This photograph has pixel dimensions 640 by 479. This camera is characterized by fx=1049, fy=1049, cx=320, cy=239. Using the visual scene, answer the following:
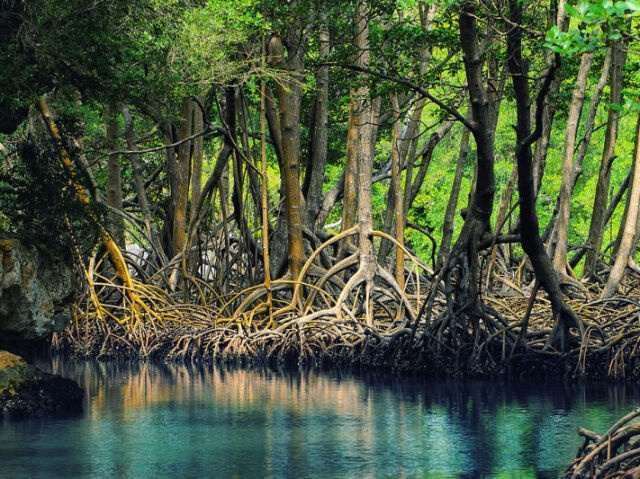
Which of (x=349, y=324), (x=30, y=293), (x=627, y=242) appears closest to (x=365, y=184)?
(x=349, y=324)

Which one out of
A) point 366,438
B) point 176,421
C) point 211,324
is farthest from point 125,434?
point 211,324

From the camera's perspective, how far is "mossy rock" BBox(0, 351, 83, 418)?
11066mm

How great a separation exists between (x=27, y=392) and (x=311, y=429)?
Result: 3.25 meters

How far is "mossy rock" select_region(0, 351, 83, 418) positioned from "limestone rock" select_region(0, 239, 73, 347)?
75cm

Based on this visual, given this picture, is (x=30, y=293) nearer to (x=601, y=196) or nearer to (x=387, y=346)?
(x=387, y=346)

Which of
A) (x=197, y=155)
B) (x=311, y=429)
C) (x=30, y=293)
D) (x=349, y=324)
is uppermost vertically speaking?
(x=197, y=155)

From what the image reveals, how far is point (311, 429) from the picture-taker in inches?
401

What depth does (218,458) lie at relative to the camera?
8695 millimetres

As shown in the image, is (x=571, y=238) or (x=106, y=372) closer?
(x=106, y=372)

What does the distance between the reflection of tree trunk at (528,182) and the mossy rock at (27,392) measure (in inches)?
233

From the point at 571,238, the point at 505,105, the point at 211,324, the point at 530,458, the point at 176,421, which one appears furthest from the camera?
the point at 571,238

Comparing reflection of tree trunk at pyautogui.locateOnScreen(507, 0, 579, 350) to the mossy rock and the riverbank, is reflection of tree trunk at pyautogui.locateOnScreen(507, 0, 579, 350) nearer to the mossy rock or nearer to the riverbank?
the riverbank

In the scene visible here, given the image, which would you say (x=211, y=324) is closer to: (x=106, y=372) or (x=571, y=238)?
(x=106, y=372)

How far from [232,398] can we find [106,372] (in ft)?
13.2
